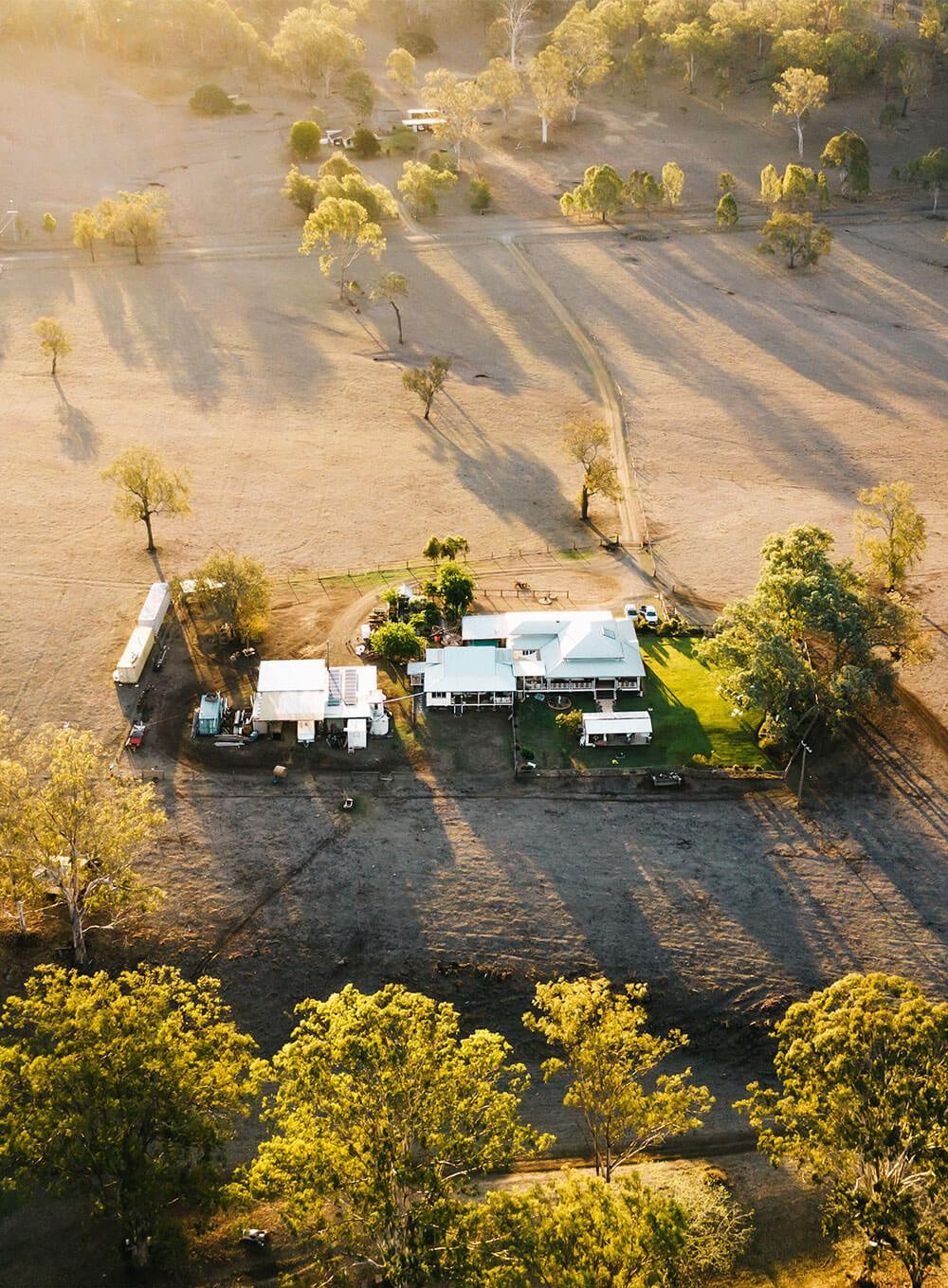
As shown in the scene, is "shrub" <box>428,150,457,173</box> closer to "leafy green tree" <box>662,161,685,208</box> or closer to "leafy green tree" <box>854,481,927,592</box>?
"leafy green tree" <box>662,161,685,208</box>

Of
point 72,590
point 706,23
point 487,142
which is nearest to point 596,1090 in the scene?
point 72,590

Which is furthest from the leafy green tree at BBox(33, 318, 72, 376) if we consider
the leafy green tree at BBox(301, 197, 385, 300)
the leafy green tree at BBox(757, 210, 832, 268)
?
the leafy green tree at BBox(757, 210, 832, 268)

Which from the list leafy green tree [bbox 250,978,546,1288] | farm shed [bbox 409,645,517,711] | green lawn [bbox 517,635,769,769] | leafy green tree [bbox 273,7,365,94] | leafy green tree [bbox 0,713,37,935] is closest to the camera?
leafy green tree [bbox 250,978,546,1288]

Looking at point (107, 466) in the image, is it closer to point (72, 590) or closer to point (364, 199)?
point (72, 590)

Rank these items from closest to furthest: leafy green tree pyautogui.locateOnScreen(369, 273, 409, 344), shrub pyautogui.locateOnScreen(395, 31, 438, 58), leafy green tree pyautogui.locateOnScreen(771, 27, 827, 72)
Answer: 1. leafy green tree pyautogui.locateOnScreen(369, 273, 409, 344)
2. leafy green tree pyautogui.locateOnScreen(771, 27, 827, 72)
3. shrub pyautogui.locateOnScreen(395, 31, 438, 58)

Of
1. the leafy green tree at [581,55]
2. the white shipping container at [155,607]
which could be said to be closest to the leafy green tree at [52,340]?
the white shipping container at [155,607]
